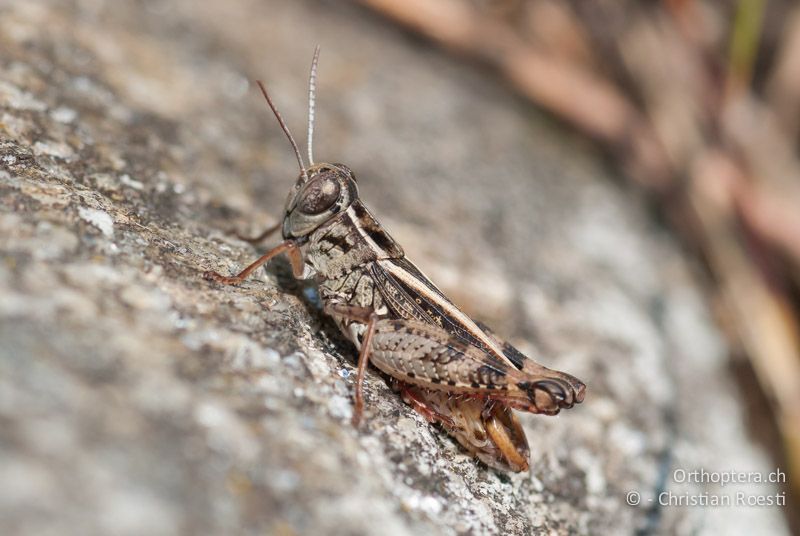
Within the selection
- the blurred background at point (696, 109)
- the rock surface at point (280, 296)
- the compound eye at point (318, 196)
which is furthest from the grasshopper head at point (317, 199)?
the blurred background at point (696, 109)

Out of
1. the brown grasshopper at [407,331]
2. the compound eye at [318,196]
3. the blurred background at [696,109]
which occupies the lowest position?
the brown grasshopper at [407,331]

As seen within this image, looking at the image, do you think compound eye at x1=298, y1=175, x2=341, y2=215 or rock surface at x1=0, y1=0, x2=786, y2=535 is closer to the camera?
rock surface at x1=0, y1=0, x2=786, y2=535

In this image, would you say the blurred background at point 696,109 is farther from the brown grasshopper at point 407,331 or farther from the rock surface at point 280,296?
the brown grasshopper at point 407,331

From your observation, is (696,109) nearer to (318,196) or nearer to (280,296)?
(318,196)

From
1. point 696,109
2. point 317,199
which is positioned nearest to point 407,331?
point 317,199

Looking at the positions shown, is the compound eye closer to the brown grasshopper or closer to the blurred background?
the brown grasshopper

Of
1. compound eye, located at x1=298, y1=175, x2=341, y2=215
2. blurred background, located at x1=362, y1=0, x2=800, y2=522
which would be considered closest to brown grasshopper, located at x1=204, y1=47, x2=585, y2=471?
compound eye, located at x1=298, y1=175, x2=341, y2=215
